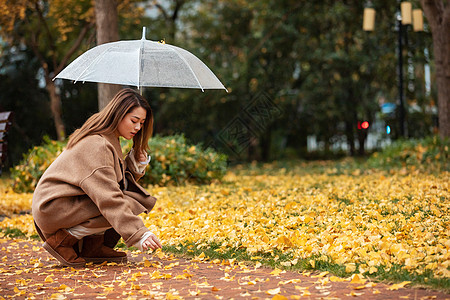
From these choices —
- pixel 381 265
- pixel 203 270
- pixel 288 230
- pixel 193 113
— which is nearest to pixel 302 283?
pixel 381 265

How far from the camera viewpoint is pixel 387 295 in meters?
3.00

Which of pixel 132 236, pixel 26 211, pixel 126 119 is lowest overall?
pixel 26 211

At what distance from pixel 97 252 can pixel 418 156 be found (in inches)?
323

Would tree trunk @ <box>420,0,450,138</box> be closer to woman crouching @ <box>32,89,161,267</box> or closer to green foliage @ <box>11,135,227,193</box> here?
green foliage @ <box>11,135,227,193</box>

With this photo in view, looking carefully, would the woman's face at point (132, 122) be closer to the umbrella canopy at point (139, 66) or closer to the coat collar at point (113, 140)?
the coat collar at point (113, 140)

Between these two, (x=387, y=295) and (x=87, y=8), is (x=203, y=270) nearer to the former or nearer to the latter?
(x=387, y=295)

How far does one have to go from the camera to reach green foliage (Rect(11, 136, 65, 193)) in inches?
378

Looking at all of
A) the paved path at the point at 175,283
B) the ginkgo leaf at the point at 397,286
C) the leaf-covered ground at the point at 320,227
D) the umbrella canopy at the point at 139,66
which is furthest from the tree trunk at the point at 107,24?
the ginkgo leaf at the point at 397,286

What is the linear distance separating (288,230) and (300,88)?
13.4 meters

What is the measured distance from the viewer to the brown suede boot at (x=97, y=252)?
427 centimetres

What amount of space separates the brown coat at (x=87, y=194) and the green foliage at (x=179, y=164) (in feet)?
17.7

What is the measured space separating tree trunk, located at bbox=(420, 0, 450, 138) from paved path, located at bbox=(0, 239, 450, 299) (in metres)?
8.88

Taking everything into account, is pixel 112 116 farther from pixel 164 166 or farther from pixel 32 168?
pixel 32 168

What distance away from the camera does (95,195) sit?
3812mm
